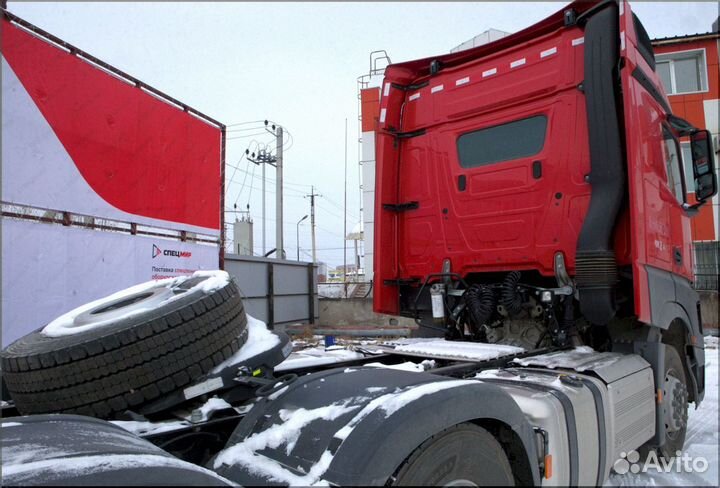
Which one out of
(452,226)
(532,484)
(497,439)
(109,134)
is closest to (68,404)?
(497,439)

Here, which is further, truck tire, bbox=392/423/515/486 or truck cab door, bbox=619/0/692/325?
truck cab door, bbox=619/0/692/325

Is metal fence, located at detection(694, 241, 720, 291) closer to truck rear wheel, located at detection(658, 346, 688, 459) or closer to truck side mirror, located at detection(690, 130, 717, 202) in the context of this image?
truck side mirror, located at detection(690, 130, 717, 202)

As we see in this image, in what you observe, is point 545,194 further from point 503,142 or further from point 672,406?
point 672,406

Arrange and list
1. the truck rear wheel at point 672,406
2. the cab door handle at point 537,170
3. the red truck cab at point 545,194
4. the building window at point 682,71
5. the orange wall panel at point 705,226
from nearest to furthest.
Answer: the red truck cab at point 545,194 → the truck rear wheel at point 672,406 → the cab door handle at point 537,170 → the orange wall panel at point 705,226 → the building window at point 682,71

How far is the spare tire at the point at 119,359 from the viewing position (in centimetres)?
193

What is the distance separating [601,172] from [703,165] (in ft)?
5.26

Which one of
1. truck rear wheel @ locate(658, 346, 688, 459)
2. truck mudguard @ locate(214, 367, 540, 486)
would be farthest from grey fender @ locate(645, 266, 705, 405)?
truck mudguard @ locate(214, 367, 540, 486)

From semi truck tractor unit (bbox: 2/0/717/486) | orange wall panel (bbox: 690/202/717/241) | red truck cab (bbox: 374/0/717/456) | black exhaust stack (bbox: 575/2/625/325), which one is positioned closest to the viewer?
semi truck tractor unit (bbox: 2/0/717/486)

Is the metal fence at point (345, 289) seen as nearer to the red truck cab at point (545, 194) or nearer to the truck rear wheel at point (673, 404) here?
the red truck cab at point (545, 194)

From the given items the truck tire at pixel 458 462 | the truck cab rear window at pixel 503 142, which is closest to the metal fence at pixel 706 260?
the truck cab rear window at pixel 503 142

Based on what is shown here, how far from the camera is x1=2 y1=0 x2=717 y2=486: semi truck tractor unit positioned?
1.55m

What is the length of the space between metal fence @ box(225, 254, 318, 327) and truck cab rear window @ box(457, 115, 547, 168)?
25.6 feet

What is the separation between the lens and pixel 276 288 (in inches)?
510

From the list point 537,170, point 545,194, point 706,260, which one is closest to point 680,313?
point 545,194
